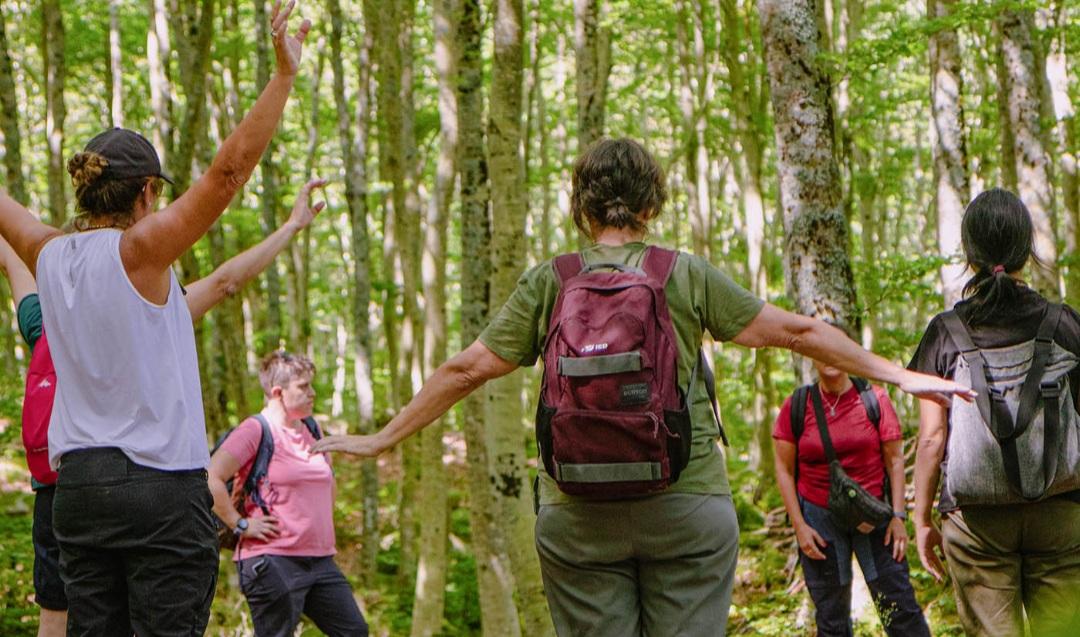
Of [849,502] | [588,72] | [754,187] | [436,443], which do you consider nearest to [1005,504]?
[849,502]

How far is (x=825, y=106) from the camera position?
26.0 ft

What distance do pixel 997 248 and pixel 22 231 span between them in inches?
138

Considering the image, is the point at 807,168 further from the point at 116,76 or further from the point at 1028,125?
the point at 116,76

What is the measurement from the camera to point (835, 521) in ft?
20.5

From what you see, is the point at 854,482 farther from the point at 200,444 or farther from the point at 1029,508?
the point at 200,444

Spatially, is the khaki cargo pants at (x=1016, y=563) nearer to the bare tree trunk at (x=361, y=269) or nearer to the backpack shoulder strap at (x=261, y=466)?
the backpack shoulder strap at (x=261, y=466)

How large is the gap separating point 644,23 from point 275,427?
15.0 m

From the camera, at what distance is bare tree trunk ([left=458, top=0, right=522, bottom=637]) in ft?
28.7

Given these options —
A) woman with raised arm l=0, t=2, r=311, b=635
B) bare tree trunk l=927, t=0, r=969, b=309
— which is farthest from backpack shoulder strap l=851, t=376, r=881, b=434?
bare tree trunk l=927, t=0, r=969, b=309

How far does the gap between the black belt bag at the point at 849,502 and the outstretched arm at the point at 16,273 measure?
4.28 meters

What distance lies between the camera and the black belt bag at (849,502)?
6.09 m

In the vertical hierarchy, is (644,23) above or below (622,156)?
above

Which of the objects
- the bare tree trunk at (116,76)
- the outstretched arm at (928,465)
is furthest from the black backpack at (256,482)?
the bare tree trunk at (116,76)

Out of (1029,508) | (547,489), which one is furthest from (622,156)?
(1029,508)
